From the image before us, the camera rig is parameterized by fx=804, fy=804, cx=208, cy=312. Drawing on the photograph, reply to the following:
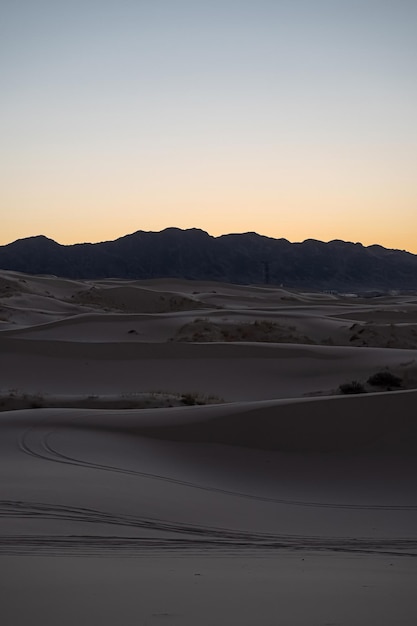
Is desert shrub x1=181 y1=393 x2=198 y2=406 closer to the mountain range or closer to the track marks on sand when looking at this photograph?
the track marks on sand

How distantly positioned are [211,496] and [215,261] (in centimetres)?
12381

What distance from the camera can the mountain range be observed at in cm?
12600

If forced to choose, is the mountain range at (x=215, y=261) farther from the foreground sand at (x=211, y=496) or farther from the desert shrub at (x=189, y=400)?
the desert shrub at (x=189, y=400)

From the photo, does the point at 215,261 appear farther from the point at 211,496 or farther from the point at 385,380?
the point at 211,496

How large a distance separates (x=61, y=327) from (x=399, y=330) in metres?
11.3

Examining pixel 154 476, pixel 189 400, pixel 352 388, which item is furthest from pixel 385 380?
pixel 154 476

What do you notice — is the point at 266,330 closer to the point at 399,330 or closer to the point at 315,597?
the point at 399,330

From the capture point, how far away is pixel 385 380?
Result: 15.4 meters

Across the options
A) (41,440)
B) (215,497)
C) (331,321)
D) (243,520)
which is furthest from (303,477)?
(331,321)

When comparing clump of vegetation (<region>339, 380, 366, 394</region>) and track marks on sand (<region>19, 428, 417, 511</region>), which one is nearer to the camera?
track marks on sand (<region>19, 428, 417, 511</region>)

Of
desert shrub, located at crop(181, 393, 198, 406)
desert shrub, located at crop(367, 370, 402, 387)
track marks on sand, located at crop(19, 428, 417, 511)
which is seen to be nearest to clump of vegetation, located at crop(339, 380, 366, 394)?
desert shrub, located at crop(367, 370, 402, 387)

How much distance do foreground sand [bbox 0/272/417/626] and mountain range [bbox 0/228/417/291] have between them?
10267 centimetres

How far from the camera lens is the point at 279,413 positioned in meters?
10.2

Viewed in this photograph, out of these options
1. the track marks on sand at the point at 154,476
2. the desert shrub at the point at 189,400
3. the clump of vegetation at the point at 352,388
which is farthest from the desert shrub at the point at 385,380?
the track marks on sand at the point at 154,476
